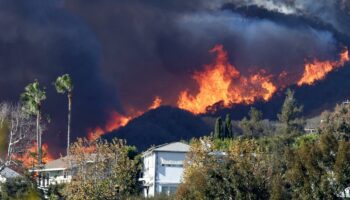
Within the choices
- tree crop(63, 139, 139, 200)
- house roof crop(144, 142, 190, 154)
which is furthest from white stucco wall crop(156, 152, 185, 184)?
tree crop(63, 139, 139, 200)

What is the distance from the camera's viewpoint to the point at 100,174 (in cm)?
6150

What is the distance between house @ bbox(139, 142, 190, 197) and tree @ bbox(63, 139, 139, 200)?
82.3 feet

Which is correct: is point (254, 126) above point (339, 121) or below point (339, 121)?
above

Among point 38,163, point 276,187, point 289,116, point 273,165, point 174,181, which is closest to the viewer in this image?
point 276,187

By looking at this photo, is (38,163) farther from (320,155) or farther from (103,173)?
(320,155)

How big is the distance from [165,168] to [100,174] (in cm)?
3218

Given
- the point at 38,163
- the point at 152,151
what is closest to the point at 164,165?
the point at 152,151

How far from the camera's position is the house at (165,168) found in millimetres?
91438

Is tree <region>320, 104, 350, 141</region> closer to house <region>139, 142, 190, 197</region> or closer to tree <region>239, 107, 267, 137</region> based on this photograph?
house <region>139, 142, 190, 197</region>

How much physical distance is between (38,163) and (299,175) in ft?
233

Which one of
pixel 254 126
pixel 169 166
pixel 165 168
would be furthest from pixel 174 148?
pixel 254 126

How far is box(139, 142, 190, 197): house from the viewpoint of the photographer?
91.4m

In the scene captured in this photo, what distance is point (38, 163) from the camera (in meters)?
110

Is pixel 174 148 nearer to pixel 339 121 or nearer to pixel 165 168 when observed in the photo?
pixel 165 168
